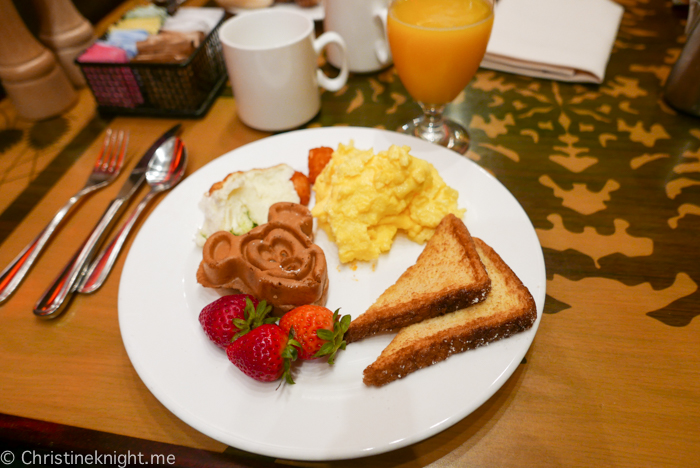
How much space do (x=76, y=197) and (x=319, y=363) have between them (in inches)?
45.8

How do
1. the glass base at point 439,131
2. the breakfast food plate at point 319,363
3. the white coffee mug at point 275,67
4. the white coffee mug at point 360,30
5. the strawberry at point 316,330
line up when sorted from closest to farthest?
1. the breakfast food plate at point 319,363
2. the strawberry at point 316,330
3. the white coffee mug at point 275,67
4. the glass base at point 439,131
5. the white coffee mug at point 360,30

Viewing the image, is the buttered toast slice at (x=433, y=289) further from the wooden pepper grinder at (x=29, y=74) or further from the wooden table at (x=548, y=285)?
the wooden pepper grinder at (x=29, y=74)

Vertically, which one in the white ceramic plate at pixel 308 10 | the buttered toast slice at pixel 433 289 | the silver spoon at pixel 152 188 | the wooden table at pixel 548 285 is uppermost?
the white ceramic plate at pixel 308 10

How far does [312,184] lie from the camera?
1482mm

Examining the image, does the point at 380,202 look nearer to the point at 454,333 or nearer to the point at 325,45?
the point at 454,333

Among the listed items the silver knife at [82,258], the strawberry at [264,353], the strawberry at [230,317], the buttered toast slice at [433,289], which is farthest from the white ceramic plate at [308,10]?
the strawberry at [264,353]

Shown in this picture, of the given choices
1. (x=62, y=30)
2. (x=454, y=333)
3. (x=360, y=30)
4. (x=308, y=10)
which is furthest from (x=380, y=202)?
(x=62, y=30)

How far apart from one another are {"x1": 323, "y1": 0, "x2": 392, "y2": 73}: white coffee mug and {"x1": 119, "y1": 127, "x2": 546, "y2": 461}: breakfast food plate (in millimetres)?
889

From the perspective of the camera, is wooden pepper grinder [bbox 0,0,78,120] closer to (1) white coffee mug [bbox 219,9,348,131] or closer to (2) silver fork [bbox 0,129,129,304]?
(2) silver fork [bbox 0,129,129,304]

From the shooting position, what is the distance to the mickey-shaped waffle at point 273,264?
1.08m

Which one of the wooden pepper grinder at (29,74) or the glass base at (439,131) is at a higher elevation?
the wooden pepper grinder at (29,74)

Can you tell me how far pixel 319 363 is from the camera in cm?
101

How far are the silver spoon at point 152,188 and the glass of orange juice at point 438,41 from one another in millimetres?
950

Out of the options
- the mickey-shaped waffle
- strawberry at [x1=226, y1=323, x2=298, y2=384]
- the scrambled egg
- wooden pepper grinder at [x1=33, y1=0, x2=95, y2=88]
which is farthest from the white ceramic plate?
strawberry at [x1=226, y1=323, x2=298, y2=384]
